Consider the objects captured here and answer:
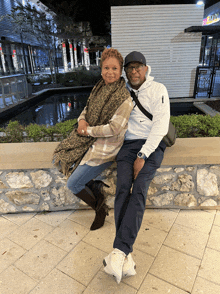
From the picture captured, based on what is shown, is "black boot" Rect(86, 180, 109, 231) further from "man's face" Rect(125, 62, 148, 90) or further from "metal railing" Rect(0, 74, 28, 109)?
"metal railing" Rect(0, 74, 28, 109)

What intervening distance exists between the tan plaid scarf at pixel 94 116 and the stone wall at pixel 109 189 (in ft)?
1.53

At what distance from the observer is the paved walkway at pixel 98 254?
5.84 ft

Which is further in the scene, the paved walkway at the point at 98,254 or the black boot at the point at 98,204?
the black boot at the point at 98,204

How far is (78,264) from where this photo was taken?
2.00m

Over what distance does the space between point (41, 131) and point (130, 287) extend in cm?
230

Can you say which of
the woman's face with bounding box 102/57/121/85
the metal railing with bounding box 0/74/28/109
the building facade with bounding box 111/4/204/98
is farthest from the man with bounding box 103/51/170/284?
the metal railing with bounding box 0/74/28/109

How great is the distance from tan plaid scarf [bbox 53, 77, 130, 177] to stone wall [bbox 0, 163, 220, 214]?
1.53 feet

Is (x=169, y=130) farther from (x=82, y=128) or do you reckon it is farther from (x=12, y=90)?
(x=12, y=90)

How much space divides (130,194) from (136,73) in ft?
3.86

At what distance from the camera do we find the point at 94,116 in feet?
7.11

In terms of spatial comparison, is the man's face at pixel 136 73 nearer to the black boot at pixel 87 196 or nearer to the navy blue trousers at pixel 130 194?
the navy blue trousers at pixel 130 194

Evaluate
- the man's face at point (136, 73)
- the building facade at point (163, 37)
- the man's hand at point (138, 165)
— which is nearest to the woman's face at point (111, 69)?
the man's face at point (136, 73)

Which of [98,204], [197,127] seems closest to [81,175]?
[98,204]

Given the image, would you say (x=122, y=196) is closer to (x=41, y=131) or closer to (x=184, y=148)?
(x=184, y=148)
